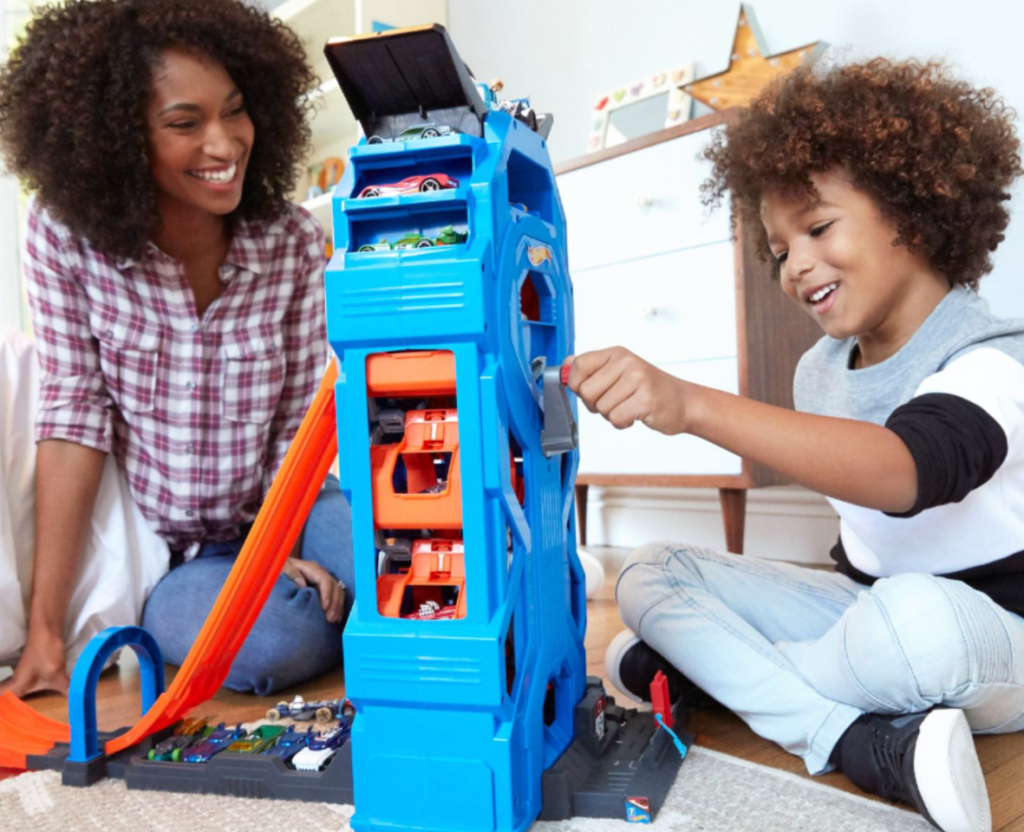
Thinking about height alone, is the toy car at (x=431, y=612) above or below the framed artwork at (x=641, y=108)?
below

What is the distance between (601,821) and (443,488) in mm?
285

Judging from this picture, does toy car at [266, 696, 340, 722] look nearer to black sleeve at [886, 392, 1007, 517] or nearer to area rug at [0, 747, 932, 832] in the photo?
area rug at [0, 747, 932, 832]

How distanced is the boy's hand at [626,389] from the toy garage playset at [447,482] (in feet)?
0.09

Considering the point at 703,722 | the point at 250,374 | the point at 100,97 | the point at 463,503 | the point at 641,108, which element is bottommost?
the point at 703,722

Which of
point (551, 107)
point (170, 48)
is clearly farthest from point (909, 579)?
point (551, 107)

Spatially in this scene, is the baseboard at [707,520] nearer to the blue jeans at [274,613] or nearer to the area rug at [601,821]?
the blue jeans at [274,613]

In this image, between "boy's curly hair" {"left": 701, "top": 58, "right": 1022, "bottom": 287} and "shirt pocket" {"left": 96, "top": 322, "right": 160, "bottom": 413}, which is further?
"shirt pocket" {"left": 96, "top": 322, "right": 160, "bottom": 413}

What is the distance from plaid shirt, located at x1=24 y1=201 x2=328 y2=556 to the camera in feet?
4.07

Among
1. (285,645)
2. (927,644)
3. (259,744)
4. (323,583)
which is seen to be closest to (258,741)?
(259,744)

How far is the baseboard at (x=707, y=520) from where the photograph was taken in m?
1.80

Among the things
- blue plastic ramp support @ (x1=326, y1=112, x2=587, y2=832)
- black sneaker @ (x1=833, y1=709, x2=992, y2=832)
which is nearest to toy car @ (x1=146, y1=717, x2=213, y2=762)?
blue plastic ramp support @ (x1=326, y1=112, x2=587, y2=832)

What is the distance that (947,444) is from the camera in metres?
0.70

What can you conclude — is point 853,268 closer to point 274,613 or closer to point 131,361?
point 274,613

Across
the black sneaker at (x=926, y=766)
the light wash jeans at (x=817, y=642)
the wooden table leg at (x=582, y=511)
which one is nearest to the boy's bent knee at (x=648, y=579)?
the light wash jeans at (x=817, y=642)
